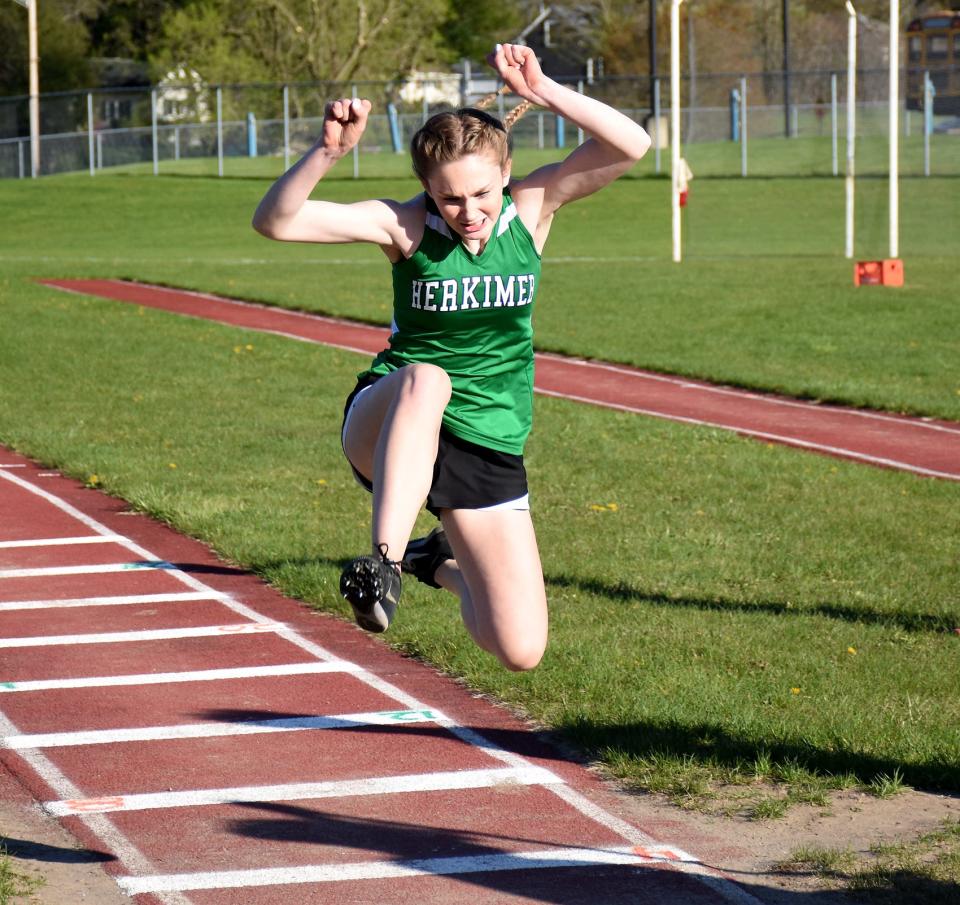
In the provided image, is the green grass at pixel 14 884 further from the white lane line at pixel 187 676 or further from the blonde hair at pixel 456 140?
the blonde hair at pixel 456 140

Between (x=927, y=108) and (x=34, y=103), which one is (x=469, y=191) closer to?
(x=927, y=108)

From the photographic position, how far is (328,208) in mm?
5312

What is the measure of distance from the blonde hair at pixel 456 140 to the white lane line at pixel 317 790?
7.56ft

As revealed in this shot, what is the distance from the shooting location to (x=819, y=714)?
7.02 metres

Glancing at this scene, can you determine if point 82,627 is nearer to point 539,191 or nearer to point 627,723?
point 627,723

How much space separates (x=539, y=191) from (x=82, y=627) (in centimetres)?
418

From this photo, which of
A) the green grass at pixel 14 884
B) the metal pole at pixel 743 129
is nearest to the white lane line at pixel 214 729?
the green grass at pixel 14 884

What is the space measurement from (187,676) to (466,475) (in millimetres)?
2720

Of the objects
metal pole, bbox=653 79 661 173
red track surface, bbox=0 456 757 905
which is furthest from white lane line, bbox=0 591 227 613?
metal pole, bbox=653 79 661 173

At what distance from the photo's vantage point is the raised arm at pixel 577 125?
203 inches

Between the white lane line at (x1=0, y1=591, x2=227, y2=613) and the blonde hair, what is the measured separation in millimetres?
4520

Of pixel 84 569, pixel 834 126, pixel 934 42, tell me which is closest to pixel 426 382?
pixel 84 569

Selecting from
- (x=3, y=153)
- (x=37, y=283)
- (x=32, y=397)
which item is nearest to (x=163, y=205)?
(x=3, y=153)

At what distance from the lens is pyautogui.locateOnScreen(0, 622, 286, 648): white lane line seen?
8.29m
